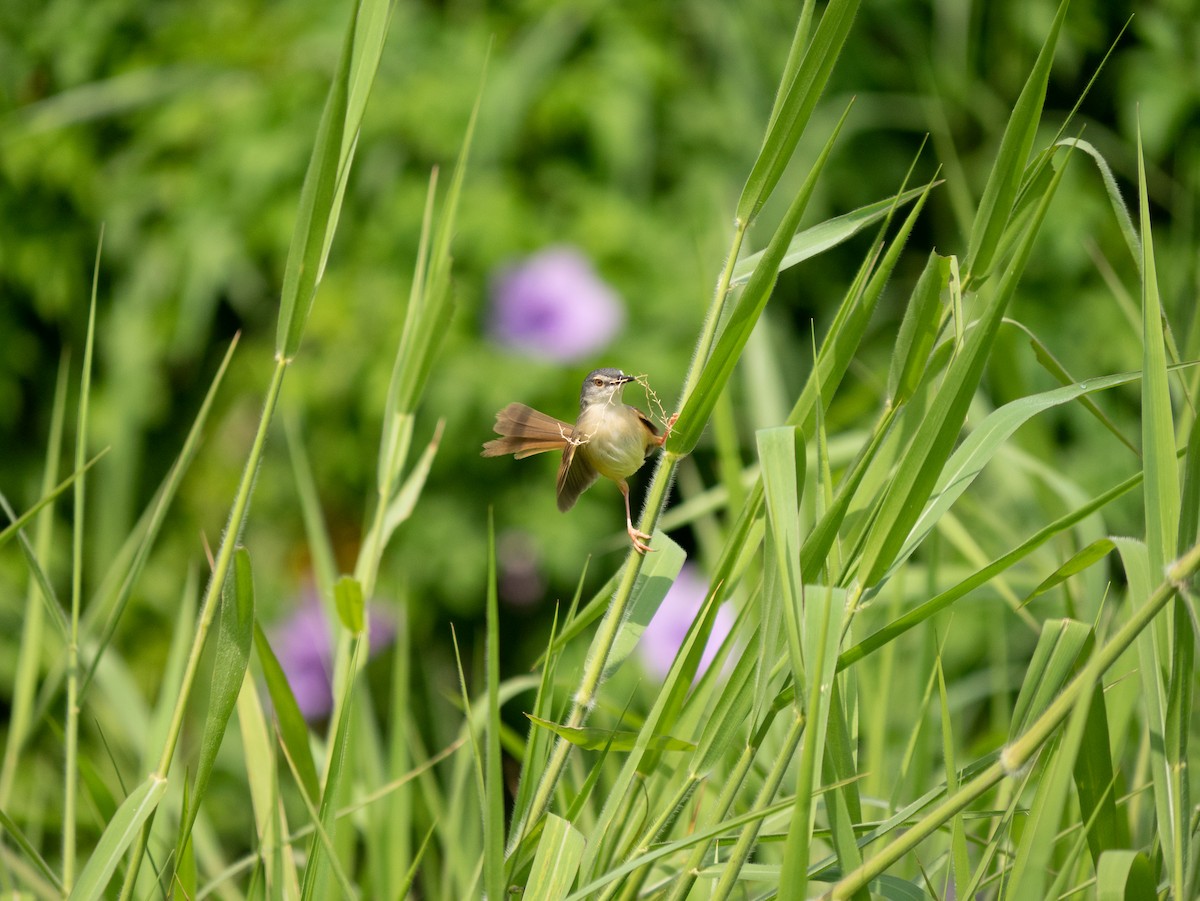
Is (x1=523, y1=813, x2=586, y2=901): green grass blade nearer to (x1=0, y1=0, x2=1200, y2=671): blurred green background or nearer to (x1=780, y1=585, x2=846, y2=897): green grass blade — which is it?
(x1=780, y1=585, x2=846, y2=897): green grass blade

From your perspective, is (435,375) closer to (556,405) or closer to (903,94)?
(556,405)

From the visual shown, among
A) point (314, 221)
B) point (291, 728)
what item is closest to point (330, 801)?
point (291, 728)

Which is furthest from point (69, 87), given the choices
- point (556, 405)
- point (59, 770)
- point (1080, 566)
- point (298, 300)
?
point (1080, 566)

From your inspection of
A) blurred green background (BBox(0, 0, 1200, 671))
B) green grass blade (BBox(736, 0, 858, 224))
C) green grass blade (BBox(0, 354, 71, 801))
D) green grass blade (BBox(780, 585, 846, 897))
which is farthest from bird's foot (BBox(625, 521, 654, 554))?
blurred green background (BBox(0, 0, 1200, 671))

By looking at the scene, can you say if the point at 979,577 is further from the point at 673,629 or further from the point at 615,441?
the point at 673,629

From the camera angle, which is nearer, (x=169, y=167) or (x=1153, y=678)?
(x=1153, y=678)

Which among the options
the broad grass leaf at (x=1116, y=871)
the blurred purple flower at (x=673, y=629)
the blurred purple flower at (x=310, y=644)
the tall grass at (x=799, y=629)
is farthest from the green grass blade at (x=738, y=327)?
the blurred purple flower at (x=310, y=644)

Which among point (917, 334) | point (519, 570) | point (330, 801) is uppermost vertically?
point (917, 334)
